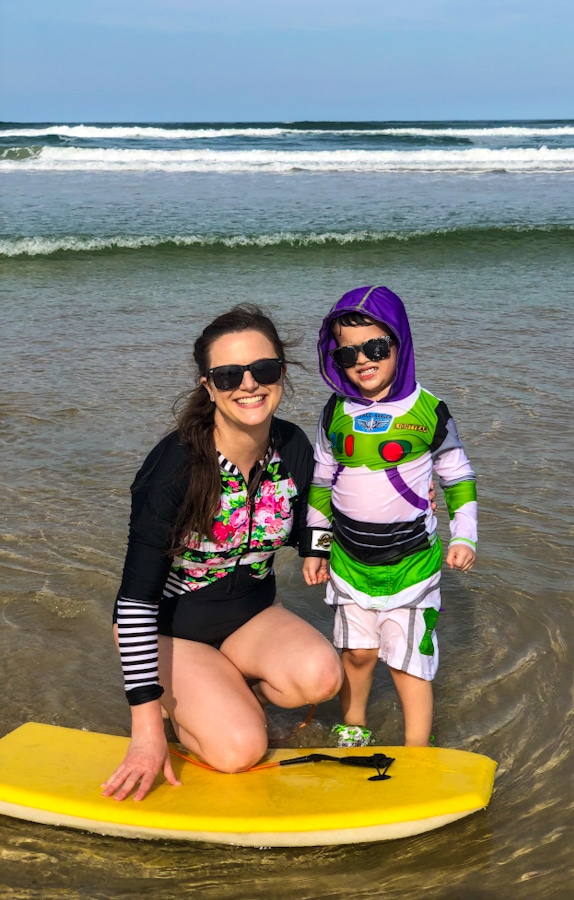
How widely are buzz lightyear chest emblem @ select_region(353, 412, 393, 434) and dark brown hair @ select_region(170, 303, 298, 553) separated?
0.32 metres

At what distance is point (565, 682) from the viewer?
3188mm

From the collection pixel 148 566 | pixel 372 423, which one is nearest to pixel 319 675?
pixel 148 566

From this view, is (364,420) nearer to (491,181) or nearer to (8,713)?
(8,713)

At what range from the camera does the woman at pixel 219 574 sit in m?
2.53

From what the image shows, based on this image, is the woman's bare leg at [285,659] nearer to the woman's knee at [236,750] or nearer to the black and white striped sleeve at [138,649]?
the woman's knee at [236,750]

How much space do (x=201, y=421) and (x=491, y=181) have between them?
1990 cm

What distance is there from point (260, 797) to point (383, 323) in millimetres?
1408

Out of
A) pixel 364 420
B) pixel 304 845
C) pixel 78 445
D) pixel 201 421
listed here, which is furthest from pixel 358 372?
pixel 78 445

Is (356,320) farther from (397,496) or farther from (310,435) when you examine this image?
(310,435)

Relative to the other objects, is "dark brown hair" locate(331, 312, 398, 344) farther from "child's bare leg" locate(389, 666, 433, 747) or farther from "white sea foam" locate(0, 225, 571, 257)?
"white sea foam" locate(0, 225, 571, 257)

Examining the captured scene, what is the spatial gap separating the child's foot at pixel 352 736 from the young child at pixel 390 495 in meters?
0.01

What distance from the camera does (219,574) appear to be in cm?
285

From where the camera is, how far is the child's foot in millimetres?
2877

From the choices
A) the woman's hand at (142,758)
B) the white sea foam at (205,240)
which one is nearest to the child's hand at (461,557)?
the woman's hand at (142,758)
